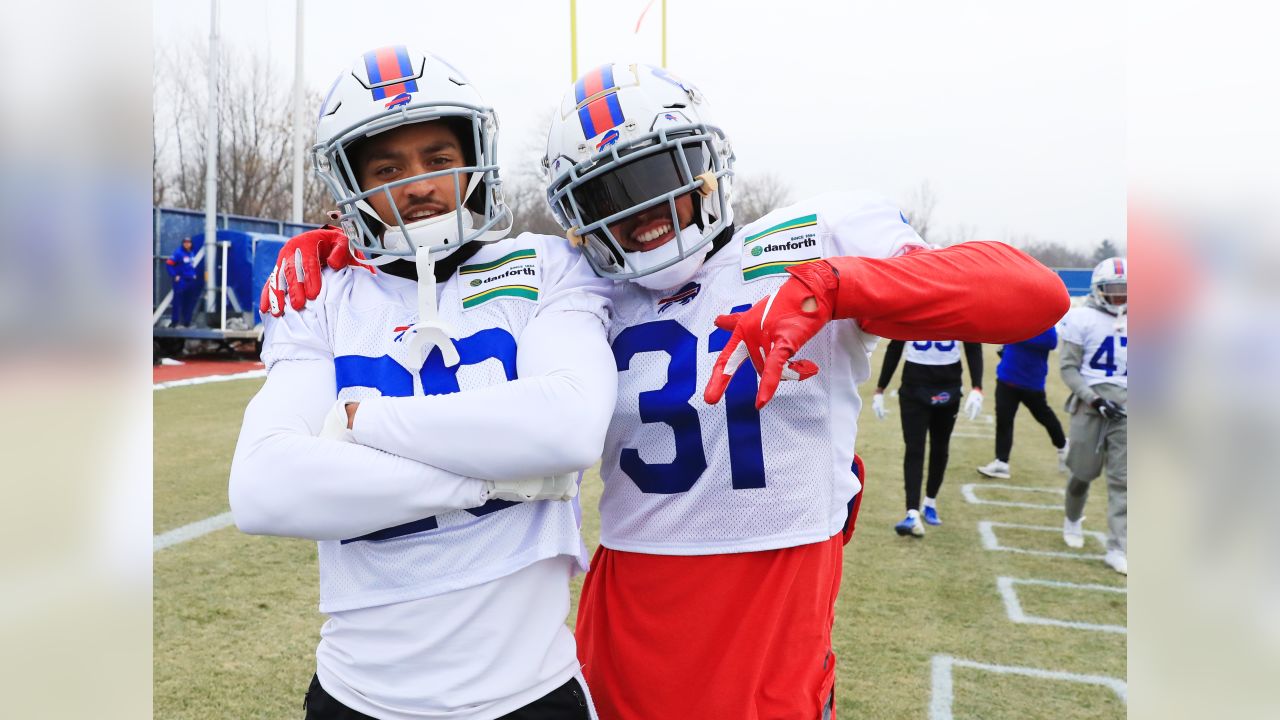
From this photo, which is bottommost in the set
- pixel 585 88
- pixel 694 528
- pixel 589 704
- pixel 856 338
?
pixel 589 704

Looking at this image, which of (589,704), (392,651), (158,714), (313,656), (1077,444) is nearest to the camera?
(392,651)

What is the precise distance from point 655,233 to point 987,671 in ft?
10.6

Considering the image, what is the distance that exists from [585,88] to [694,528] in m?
0.96

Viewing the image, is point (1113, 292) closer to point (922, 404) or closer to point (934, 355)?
point (934, 355)

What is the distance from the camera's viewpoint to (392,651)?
1647 mm

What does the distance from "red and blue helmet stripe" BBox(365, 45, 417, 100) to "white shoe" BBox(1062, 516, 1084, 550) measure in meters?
5.99

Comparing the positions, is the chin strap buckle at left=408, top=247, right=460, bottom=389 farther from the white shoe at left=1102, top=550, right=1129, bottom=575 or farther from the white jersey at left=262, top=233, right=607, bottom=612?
the white shoe at left=1102, top=550, right=1129, bottom=575

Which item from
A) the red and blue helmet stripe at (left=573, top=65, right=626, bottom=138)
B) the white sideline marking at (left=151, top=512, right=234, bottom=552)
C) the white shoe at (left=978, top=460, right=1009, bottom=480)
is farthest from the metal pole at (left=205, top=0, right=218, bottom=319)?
the red and blue helmet stripe at (left=573, top=65, right=626, bottom=138)

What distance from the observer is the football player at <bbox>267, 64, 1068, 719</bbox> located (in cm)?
187

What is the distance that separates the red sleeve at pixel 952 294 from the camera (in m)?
1.73

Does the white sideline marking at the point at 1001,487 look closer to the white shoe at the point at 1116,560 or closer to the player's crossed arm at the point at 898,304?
the white shoe at the point at 1116,560
